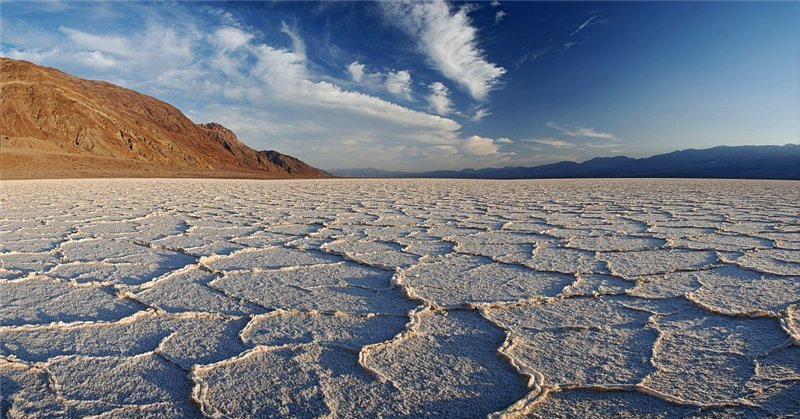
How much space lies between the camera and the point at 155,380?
117 centimetres

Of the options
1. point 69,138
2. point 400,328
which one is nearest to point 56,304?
point 400,328

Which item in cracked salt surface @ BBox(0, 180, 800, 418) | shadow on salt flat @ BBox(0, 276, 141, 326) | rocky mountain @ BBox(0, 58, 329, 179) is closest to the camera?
cracked salt surface @ BBox(0, 180, 800, 418)

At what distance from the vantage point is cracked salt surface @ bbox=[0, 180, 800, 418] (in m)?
1.07

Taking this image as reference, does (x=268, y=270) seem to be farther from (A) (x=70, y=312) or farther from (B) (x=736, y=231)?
(B) (x=736, y=231)

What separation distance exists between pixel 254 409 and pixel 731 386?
3.94 feet

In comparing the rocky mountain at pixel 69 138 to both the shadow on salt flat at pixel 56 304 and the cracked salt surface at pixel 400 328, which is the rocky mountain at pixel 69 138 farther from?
the cracked salt surface at pixel 400 328

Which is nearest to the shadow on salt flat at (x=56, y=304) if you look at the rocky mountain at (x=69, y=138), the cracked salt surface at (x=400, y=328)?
the cracked salt surface at (x=400, y=328)

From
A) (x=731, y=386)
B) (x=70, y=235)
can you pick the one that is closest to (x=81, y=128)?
(x=70, y=235)

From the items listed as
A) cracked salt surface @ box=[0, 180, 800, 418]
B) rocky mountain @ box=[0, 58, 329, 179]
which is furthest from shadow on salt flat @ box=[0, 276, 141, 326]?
rocky mountain @ box=[0, 58, 329, 179]

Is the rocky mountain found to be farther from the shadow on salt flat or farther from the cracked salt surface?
the cracked salt surface

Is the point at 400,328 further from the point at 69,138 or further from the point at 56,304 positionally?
the point at 69,138

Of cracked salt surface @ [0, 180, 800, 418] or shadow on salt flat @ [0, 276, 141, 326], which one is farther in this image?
shadow on salt flat @ [0, 276, 141, 326]

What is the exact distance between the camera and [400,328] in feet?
4.94

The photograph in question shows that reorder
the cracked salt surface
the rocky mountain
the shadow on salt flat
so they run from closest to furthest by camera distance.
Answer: the cracked salt surface → the shadow on salt flat → the rocky mountain
